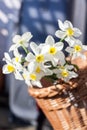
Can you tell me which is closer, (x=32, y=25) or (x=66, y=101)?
(x=66, y=101)

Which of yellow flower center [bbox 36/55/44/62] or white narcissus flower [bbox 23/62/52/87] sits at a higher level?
yellow flower center [bbox 36/55/44/62]

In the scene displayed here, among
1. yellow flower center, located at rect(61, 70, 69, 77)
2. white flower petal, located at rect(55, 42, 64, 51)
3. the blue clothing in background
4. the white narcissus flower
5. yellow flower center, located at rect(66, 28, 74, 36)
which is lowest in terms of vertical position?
yellow flower center, located at rect(61, 70, 69, 77)

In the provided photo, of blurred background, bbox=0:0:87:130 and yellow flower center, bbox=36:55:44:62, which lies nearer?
yellow flower center, bbox=36:55:44:62

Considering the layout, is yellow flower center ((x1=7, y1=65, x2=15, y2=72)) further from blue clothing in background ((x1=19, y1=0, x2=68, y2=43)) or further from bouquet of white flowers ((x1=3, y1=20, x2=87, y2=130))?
blue clothing in background ((x1=19, y1=0, x2=68, y2=43))

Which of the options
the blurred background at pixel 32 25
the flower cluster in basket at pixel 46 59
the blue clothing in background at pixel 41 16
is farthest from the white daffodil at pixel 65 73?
the blue clothing in background at pixel 41 16

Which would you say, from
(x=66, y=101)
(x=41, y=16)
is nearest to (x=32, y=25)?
(x=41, y=16)

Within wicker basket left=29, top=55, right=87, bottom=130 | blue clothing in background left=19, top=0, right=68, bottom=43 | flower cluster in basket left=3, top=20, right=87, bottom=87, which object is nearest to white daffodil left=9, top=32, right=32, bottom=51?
flower cluster in basket left=3, top=20, right=87, bottom=87

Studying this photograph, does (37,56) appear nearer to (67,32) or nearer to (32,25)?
(67,32)
